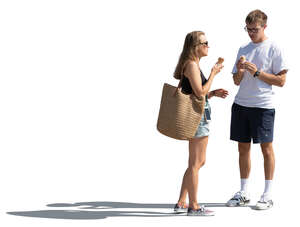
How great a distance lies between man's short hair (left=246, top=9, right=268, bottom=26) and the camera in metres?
9.20

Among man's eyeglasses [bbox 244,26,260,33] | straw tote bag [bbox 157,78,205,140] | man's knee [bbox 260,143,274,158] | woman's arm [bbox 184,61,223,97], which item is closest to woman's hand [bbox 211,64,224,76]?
woman's arm [bbox 184,61,223,97]

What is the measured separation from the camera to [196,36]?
28.2ft

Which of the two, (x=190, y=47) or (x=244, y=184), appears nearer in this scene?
(x=190, y=47)

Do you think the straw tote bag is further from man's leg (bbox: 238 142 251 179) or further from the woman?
man's leg (bbox: 238 142 251 179)

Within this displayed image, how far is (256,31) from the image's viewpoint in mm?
9258

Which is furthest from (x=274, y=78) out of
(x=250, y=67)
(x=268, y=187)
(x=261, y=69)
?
(x=268, y=187)

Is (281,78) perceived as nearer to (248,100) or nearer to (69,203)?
(248,100)

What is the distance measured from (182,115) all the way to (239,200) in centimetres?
178

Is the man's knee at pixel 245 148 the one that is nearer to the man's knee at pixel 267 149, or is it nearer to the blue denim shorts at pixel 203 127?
the man's knee at pixel 267 149

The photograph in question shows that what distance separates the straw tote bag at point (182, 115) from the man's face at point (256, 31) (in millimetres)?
1288

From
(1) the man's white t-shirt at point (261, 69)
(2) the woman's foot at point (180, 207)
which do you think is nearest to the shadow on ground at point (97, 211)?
(2) the woman's foot at point (180, 207)

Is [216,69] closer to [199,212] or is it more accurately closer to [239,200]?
[199,212]

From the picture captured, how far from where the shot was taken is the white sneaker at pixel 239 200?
963cm

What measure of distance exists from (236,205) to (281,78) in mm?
1774
